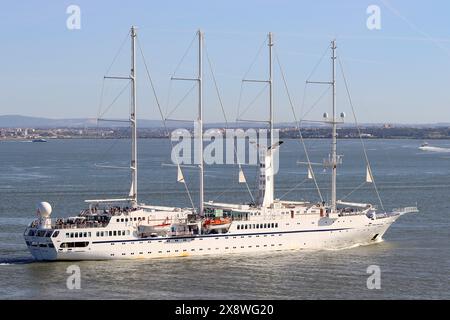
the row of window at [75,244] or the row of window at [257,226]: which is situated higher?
the row of window at [257,226]

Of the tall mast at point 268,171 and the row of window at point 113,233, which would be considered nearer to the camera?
Result: the row of window at point 113,233

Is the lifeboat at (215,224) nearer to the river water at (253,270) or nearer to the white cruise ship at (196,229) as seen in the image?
the white cruise ship at (196,229)

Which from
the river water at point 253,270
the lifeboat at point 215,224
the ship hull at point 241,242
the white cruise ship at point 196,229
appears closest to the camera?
the river water at point 253,270

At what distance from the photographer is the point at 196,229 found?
167 ft

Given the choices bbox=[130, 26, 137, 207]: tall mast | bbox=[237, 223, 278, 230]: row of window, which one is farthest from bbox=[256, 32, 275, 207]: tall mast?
bbox=[130, 26, 137, 207]: tall mast

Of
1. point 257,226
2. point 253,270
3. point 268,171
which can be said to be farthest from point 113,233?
point 268,171

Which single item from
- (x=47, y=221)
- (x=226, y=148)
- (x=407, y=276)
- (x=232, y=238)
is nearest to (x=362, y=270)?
(x=407, y=276)

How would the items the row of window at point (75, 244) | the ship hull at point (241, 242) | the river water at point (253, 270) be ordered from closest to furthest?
the river water at point (253, 270) < the row of window at point (75, 244) < the ship hull at point (241, 242)

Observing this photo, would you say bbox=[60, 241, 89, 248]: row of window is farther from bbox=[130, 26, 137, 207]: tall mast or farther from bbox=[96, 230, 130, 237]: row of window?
bbox=[130, 26, 137, 207]: tall mast

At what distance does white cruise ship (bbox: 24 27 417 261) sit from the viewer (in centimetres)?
4822

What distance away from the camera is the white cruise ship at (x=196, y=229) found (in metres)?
48.2

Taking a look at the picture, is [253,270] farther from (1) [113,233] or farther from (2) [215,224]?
(1) [113,233]

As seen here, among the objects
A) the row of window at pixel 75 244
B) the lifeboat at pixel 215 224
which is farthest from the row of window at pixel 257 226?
the row of window at pixel 75 244

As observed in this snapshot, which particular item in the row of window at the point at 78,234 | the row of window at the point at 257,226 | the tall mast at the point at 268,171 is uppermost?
the tall mast at the point at 268,171
